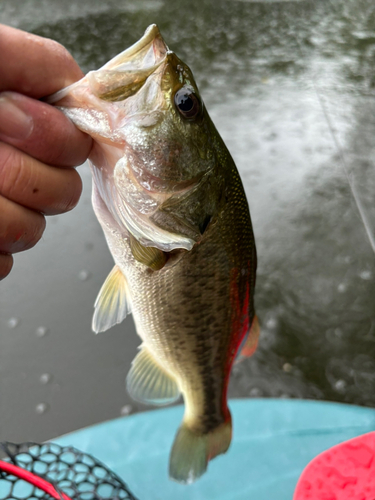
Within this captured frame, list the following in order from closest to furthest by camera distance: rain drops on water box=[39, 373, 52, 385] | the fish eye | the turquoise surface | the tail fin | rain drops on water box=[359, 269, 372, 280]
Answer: the fish eye → the tail fin → the turquoise surface → rain drops on water box=[39, 373, 52, 385] → rain drops on water box=[359, 269, 372, 280]

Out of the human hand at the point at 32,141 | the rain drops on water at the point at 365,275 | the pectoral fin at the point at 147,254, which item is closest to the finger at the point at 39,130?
the human hand at the point at 32,141

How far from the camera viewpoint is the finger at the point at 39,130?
56 cm

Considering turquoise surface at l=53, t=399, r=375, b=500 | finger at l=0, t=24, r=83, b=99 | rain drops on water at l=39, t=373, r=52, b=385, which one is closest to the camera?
finger at l=0, t=24, r=83, b=99

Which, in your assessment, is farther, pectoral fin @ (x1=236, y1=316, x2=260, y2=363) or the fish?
pectoral fin @ (x1=236, y1=316, x2=260, y2=363)

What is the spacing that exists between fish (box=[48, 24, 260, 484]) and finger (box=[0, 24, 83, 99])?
3 cm

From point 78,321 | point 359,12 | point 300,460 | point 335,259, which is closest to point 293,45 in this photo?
point 359,12

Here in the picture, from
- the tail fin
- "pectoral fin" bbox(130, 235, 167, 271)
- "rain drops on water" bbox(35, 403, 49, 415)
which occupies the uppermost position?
"pectoral fin" bbox(130, 235, 167, 271)

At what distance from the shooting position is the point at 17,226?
2.03 feet

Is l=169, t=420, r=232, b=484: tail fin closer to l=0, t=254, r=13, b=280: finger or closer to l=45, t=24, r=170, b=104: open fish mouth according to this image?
l=0, t=254, r=13, b=280: finger

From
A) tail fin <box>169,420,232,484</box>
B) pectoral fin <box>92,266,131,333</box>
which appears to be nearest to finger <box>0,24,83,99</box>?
pectoral fin <box>92,266,131,333</box>

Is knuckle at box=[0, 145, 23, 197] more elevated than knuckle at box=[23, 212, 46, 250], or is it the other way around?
knuckle at box=[0, 145, 23, 197]

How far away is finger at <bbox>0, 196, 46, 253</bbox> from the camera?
0.60m

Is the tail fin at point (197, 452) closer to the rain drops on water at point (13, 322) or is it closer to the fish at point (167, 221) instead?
the fish at point (167, 221)

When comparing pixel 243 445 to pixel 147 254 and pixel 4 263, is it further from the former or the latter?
pixel 4 263
